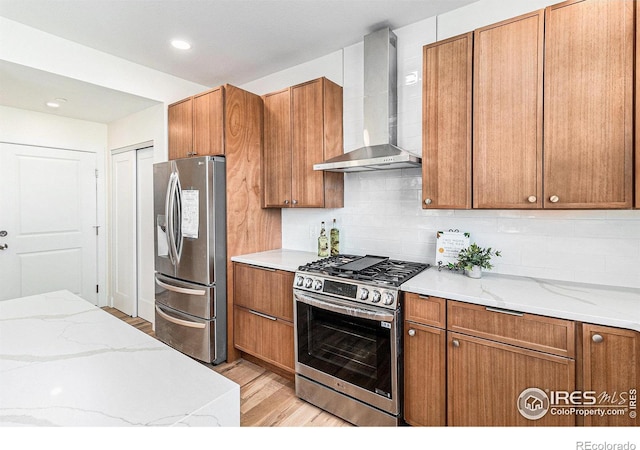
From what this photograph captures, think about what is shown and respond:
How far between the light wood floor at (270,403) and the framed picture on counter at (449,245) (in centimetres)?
127

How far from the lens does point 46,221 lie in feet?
12.6

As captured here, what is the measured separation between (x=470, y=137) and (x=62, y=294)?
8.08 feet

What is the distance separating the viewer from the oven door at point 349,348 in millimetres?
1888

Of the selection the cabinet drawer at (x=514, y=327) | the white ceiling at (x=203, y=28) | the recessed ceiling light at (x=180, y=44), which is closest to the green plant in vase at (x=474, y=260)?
the cabinet drawer at (x=514, y=327)

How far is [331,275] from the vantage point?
214cm

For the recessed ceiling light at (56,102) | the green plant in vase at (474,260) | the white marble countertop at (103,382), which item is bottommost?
the white marble countertop at (103,382)

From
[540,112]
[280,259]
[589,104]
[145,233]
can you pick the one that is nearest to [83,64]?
[145,233]

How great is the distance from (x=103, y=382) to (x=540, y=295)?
1.90 m

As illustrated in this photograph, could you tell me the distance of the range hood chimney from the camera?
245 cm

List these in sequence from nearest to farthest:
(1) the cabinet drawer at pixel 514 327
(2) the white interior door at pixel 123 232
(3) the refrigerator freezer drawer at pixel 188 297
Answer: (1) the cabinet drawer at pixel 514 327, (3) the refrigerator freezer drawer at pixel 188 297, (2) the white interior door at pixel 123 232

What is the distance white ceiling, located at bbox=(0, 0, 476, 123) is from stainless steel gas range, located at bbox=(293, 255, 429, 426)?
1.82 metres
